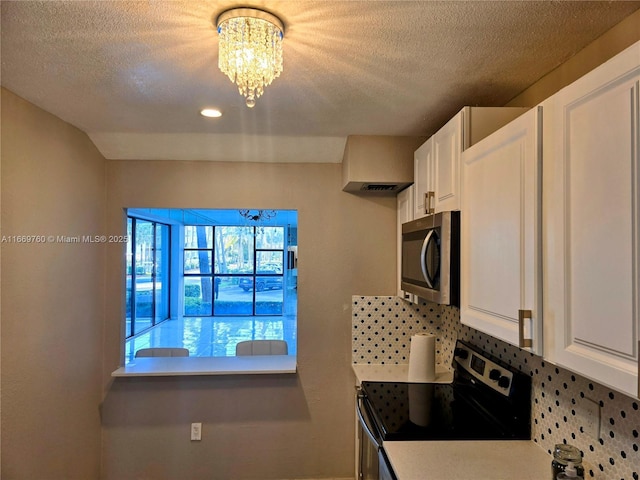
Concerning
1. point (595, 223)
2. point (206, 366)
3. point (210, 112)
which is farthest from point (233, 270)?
point (595, 223)

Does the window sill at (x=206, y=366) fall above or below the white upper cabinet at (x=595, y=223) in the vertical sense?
below

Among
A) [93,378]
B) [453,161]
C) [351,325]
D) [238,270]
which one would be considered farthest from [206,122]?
[238,270]

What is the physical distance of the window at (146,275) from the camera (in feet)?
19.2

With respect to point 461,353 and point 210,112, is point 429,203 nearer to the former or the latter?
point 461,353

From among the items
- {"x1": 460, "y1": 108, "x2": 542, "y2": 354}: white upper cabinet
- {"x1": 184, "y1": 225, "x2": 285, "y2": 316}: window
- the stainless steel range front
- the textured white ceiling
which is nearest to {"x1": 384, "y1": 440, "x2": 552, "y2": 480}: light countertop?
the stainless steel range front

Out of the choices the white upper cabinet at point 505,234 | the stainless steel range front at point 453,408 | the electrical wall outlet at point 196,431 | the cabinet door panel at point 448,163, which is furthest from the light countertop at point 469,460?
the electrical wall outlet at point 196,431

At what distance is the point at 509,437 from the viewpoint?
5.32 feet

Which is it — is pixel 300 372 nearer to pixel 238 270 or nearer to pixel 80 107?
pixel 80 107

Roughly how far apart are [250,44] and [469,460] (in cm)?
162

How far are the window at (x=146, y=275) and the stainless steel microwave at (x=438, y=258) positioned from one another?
4.34 metres

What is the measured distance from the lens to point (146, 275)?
662cm

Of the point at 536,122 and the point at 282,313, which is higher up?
the point at 536,122

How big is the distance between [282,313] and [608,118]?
851 cm

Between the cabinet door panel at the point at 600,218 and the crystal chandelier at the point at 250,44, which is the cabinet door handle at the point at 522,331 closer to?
the cabinet door panel at the point at 600,218
